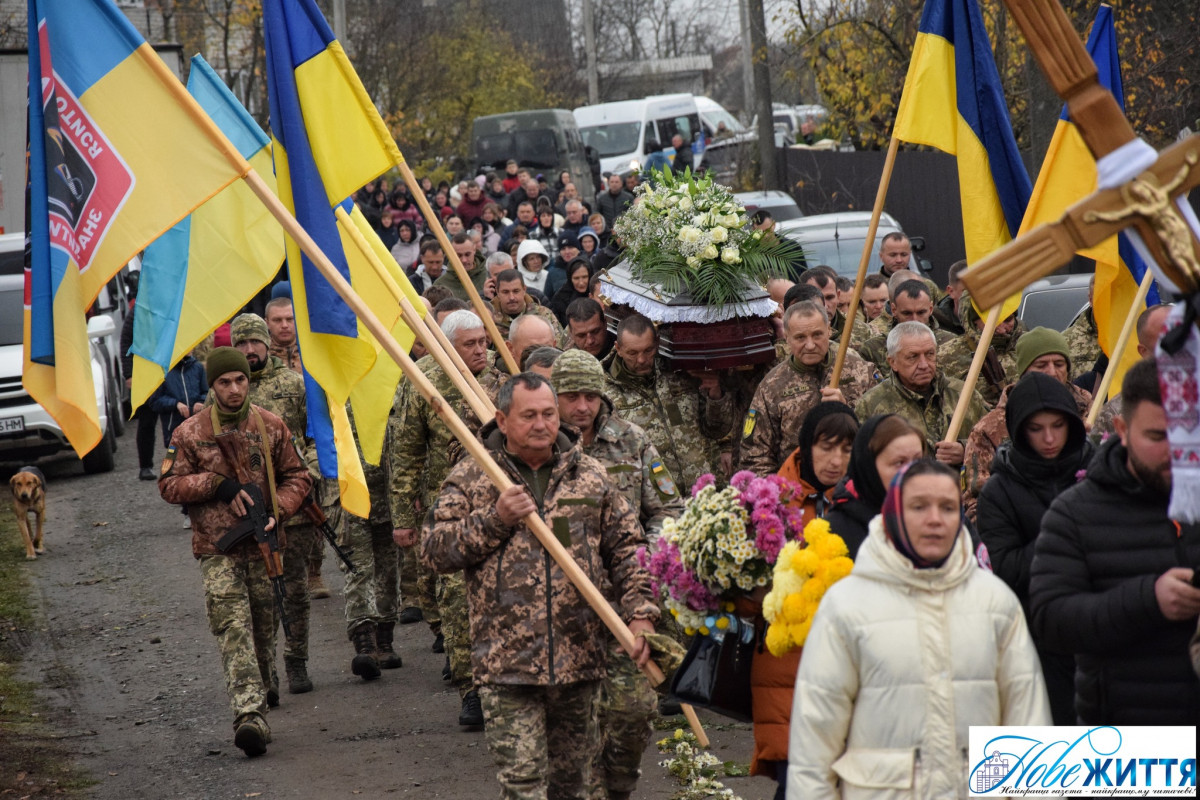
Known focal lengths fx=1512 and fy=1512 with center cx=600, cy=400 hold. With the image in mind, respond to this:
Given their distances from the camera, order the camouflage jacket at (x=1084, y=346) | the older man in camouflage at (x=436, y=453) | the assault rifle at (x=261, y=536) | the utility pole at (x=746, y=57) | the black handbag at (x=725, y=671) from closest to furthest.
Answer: the black handbag at (x=725, y=671)
the assault rifle at (x=261, y=536)
the older man in camouflage at (x=436, y=453)
the camouflage jacket at (x=1084, y=346)
the utility pole at (x=746, y=57)

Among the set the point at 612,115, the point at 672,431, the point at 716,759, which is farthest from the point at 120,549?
the point at 612,115

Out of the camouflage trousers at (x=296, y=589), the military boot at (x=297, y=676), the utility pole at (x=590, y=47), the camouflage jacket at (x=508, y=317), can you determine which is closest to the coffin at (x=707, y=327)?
the camouflage trousers at (x=296, y=589)

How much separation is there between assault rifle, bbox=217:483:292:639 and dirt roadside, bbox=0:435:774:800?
88 centimetres

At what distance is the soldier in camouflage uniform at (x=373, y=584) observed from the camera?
394 inches

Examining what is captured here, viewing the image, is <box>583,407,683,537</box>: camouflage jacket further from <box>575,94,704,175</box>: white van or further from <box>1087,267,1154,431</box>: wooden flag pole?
<box>575,94,704,175</box>: white van

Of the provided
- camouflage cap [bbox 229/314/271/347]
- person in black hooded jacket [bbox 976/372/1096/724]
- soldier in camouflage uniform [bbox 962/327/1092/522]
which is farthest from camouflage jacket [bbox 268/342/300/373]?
person in black hooded jacket [bbox 976/372/1096/724]

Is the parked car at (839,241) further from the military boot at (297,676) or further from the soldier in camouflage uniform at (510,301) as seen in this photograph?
the military boot at (297,676)

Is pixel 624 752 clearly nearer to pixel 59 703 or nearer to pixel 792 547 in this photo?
pixel 792 547

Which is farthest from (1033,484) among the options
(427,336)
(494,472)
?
(427,336)

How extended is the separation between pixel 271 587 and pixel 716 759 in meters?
2.96

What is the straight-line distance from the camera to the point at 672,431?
8.97 metres

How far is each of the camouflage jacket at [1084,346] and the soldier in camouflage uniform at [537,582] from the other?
5228mm

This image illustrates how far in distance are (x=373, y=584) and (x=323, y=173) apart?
3668mm

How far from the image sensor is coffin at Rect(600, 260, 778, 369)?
350 inches
